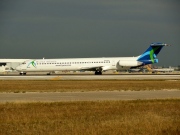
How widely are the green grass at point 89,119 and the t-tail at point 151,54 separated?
7254cm

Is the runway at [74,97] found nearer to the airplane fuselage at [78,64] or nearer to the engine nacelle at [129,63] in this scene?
the engine nacelle at [129,63]

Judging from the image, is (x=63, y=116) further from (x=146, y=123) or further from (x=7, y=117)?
(x=146, y=123)

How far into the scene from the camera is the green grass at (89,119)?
13602mm

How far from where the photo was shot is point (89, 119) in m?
16.5

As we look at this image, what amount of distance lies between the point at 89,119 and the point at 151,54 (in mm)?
80118

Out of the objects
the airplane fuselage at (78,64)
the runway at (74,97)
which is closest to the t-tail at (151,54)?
the airplane fuselage at (78,64)

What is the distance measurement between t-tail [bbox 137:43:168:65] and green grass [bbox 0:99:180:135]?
72538 mm

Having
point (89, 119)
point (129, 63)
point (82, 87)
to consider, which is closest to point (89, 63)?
point (129, 63)

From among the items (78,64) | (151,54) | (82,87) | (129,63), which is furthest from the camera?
(78,64)

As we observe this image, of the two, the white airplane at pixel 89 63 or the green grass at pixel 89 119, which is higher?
the white airplane at pixel 89 63

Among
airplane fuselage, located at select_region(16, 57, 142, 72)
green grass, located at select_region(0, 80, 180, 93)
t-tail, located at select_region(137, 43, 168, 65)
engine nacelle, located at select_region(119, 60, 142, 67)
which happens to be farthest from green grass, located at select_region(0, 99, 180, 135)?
airplane fuselage, located at select_region(16, 57, 142, 72)

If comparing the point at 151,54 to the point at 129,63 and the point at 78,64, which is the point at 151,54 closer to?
the point at 129,63

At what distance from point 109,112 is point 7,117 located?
16.5 ft

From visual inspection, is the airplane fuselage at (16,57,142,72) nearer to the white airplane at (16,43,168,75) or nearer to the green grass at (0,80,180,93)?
the white airplane at (16,43,168,75)
